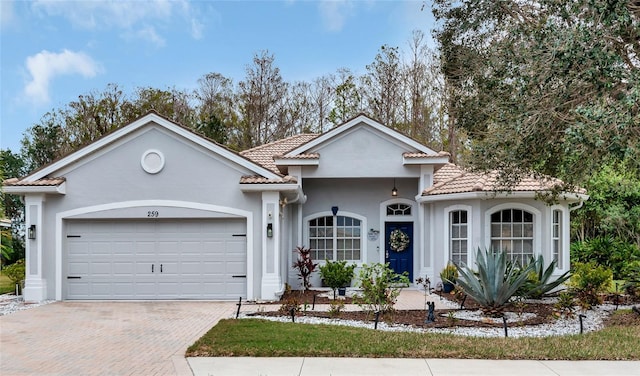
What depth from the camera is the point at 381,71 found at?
3055 cm

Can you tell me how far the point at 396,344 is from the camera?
8.60 meters

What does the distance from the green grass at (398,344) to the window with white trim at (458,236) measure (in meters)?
6.05

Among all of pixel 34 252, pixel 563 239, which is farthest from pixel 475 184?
pixel 34 252

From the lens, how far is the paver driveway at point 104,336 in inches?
301

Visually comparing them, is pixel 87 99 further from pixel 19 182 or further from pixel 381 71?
pixel 19 182

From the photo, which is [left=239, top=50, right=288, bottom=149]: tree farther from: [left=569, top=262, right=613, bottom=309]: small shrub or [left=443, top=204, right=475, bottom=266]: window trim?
[left=569, top=262, right=613, bottom=309]: small shrub

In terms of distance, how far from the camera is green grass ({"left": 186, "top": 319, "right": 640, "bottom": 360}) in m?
8.04

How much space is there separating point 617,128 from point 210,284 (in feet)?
33.6

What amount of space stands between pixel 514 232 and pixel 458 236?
151cm

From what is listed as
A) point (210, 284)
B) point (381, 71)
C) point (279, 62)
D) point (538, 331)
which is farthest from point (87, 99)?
point (538, 331)

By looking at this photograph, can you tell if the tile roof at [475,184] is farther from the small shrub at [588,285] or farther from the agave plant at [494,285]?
the small shrub at [588,285]

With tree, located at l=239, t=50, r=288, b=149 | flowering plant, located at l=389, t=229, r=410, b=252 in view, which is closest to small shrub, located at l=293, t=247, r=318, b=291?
flowering plant, located at l=389, t=229, r=410, b=252

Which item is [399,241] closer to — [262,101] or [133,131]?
[133,131]

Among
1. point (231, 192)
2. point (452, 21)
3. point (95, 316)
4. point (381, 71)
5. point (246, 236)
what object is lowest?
point (95, 316)
